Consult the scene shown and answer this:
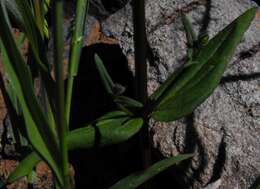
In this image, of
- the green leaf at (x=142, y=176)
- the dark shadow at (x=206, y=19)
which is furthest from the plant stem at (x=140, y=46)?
the dark shadow at (x=206, y=19)

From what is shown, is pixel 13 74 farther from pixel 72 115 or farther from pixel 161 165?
pixel 72 115

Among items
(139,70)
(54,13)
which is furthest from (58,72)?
(139,70)

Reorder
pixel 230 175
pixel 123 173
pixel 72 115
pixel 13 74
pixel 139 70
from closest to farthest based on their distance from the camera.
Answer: pixel 13 74
pixel 139 70
pixel 230 175
pixel 123 173
pixel 72 115

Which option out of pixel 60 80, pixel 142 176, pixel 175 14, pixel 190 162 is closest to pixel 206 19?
pixel 175 14

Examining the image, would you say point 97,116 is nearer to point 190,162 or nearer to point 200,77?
point 190,162

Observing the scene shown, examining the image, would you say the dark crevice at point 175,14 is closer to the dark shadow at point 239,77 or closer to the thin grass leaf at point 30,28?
the dark shadow at point 239,77
